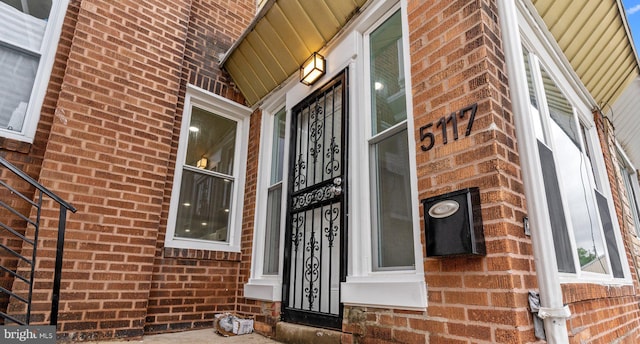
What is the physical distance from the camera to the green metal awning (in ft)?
9.99

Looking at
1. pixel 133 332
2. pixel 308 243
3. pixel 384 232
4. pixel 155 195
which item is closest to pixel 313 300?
pixel 308 243

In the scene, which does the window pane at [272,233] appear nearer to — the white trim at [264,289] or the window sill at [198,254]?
the white trim at [264,289]

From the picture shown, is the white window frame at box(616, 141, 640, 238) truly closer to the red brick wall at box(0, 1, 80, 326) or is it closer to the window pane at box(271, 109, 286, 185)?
the window pane at box(271, 109, 286, 185)

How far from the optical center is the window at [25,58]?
9.26 feet

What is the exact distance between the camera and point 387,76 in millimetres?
2668

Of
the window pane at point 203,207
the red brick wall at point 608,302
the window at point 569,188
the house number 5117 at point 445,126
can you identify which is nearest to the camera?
the house number 5117 at point 445,126

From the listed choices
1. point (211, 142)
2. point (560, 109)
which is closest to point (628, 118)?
point (560, 109)

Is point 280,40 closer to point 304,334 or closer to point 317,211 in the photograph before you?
point 317,211

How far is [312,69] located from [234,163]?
158cm

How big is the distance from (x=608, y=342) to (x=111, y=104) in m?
4.28

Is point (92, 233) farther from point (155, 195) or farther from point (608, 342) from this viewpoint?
point (608, 342)

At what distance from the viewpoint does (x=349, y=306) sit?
2.37 meters

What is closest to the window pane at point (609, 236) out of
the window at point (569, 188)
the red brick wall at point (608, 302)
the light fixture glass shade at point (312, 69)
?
the window at point (569, 188)
